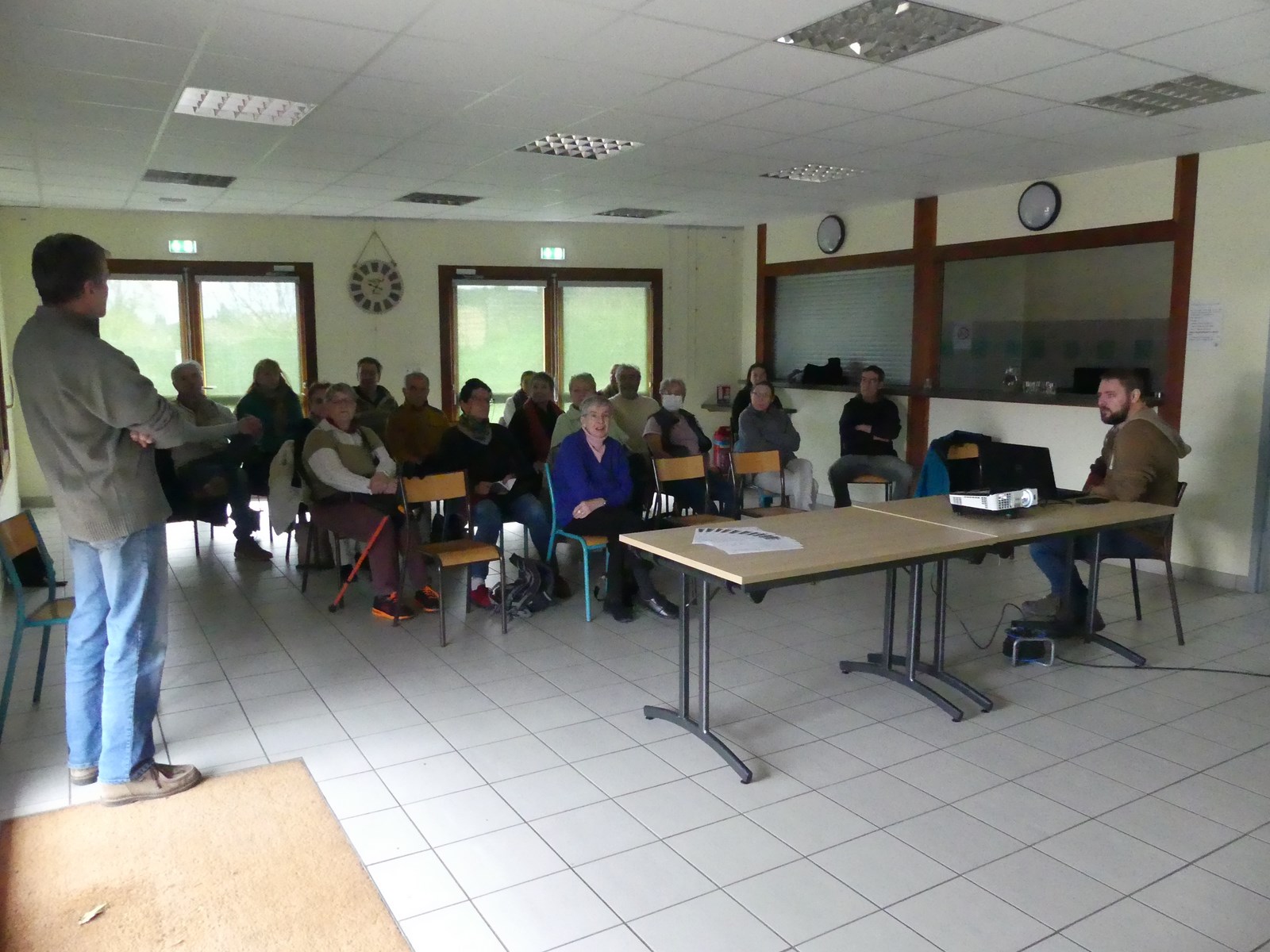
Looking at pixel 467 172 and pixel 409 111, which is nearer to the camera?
pixel 409 111

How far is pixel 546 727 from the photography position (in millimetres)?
3631

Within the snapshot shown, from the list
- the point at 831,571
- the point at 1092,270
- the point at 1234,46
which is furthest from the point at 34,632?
the point at 1092,270

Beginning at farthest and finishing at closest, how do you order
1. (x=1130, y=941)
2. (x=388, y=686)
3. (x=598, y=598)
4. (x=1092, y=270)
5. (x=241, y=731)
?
(x=1092, y=270)
(x=598, y=598)
(x=388, y=686)
(x=241, y=731)
(x=1130, y=941)

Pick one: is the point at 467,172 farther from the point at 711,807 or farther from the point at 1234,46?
the point at 711,807

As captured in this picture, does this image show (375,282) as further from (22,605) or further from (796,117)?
(22,605)

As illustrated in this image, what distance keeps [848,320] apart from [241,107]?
570 centimetres

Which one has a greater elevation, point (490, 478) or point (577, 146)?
point (577, 146)

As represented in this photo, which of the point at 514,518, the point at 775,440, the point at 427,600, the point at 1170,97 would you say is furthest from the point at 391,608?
the point at 1170,97

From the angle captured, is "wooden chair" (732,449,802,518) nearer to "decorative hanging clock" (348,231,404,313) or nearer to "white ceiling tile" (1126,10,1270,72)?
"white ceiling tile" (1126,10,1270,72)

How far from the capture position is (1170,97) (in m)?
4.63

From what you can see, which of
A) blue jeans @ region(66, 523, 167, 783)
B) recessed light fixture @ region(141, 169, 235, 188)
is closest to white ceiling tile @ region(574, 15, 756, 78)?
blue jeans @ region(66, 523, 167, 783)

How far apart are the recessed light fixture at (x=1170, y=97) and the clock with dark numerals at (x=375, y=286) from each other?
249 inches

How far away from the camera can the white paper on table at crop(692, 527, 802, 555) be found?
3.40 metres

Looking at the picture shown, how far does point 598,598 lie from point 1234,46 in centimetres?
403
